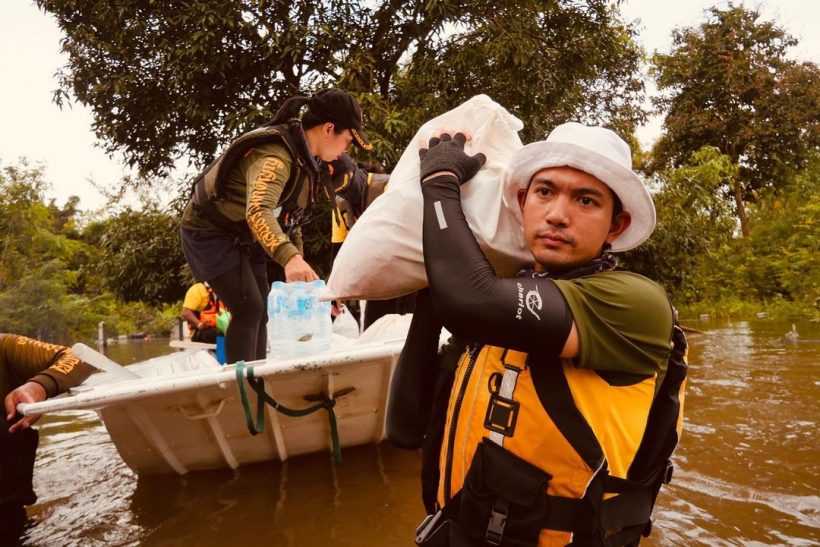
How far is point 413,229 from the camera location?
1.33 m

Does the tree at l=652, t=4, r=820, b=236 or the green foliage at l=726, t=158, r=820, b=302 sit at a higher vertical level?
the tree at l=652, t=4, r=820, b=236

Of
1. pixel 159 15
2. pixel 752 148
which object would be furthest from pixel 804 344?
pixel 752 148

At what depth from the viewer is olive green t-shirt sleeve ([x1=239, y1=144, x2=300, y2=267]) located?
273cm

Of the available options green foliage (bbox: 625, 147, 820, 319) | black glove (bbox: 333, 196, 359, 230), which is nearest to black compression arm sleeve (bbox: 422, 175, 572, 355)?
black glove (bbox: 333, 196, 359, 230)

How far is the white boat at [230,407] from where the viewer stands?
258cm

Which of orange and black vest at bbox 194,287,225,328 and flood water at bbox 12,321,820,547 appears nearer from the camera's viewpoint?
flood water at bbox 12,321,820,547

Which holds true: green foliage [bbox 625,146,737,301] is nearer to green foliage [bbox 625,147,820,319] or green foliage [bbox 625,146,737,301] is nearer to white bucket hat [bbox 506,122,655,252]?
green foliage [bbox 625,147,820,319]

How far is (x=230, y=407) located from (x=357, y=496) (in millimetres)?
776

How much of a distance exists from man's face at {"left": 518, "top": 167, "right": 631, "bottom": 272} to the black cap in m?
2.05

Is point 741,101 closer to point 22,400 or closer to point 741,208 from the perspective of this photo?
point 741,208

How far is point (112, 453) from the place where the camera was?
13.9 ft

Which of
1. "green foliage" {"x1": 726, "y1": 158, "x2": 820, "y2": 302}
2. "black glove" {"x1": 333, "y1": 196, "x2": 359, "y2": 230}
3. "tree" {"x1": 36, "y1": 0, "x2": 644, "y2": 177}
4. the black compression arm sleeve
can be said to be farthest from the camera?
"green foliage" {"x1": 726, "y1": 158, "x2": 820, "y2": 302}

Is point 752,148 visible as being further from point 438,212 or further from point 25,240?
A: point 25,240

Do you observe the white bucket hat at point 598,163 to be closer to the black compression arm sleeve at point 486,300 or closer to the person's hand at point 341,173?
the black compression arm sleeve at point 486,300
